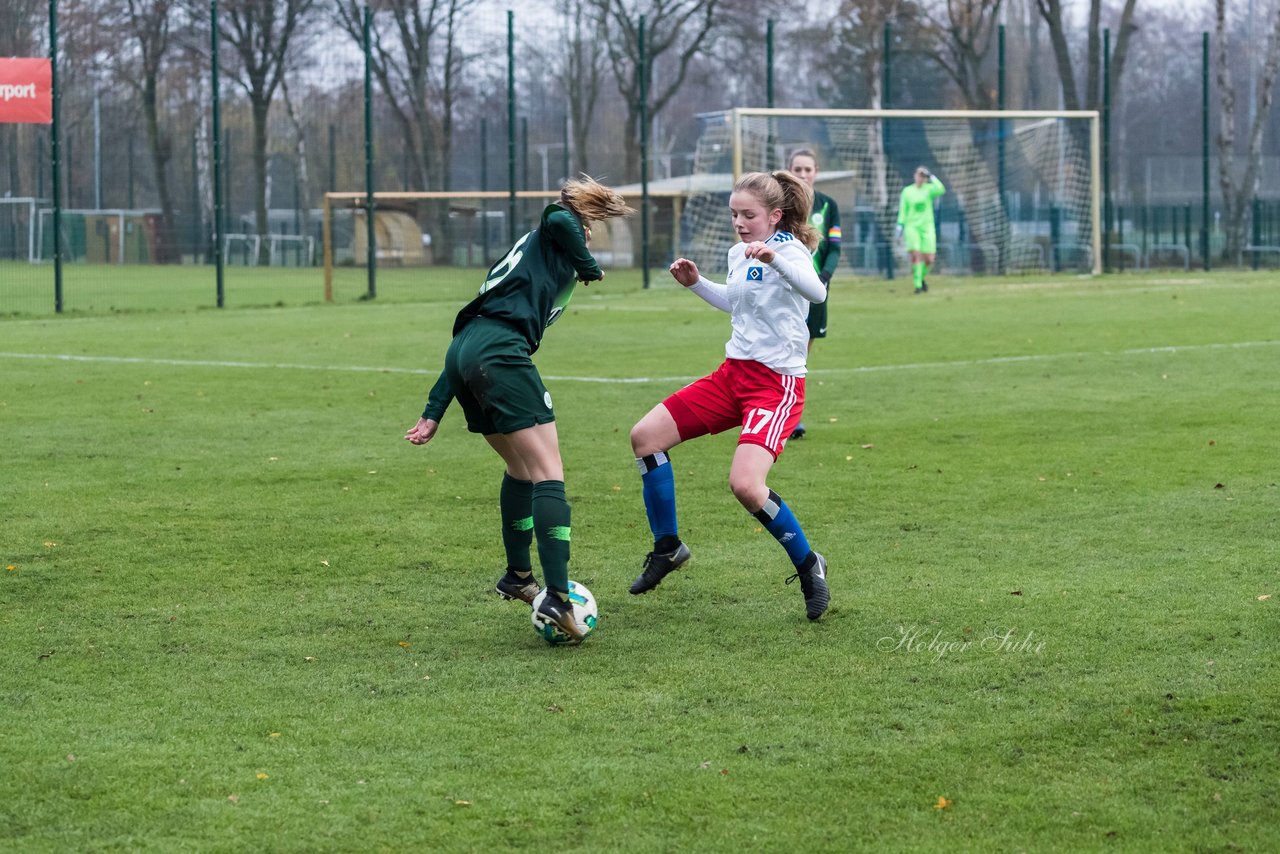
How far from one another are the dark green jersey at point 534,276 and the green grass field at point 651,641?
1053 mm

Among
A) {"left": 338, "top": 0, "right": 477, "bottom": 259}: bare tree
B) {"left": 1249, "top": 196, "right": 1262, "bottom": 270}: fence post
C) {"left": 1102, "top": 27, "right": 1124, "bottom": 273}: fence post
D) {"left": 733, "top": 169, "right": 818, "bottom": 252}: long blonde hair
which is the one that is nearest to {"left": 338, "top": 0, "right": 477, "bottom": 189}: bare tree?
{"left": 338, "top": 0, "right": 477, "bottom": 259}: bare tree

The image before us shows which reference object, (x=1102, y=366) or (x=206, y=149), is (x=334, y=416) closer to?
(x=1102, y=366)

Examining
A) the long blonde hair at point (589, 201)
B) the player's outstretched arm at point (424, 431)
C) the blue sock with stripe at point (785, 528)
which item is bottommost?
the blue sock with stripe at point (785, 528)

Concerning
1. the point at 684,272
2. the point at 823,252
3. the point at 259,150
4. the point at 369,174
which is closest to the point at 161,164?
the point at 259,150

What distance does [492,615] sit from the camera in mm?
5762

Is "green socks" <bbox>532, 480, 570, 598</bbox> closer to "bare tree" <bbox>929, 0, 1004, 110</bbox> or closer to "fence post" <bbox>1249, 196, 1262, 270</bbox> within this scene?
"bare tree" <bbox>929, 0, 1004, 110</bbox>

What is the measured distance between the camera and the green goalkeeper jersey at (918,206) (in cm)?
2445

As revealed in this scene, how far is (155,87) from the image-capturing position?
2709 cm

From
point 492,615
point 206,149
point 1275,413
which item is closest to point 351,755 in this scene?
point 492,615

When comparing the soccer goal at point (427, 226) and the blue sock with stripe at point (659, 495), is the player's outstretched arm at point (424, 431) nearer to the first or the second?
the blue sock with stripe at point (659, 495)

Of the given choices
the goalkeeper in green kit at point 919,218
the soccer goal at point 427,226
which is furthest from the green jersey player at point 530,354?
the soccer goal at point 427,226

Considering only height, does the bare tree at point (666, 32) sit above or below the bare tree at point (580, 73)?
above

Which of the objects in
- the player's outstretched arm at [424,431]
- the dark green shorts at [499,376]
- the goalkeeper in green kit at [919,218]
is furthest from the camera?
the goalkeeper in green kit at [919,218]

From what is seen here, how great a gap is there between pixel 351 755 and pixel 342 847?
61 cm
